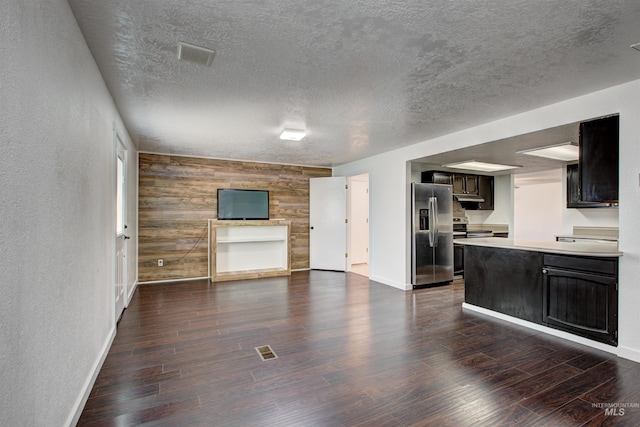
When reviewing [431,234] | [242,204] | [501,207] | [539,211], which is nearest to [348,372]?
[431,234]

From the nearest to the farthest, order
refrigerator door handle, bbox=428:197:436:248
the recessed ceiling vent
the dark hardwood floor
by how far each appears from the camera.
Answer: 1. the dark hardwood floor
2. the recessed ceiling vent
3. refrigerator door handle, bbox=428:197:436:248

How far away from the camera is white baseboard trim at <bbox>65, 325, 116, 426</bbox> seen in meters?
1.79

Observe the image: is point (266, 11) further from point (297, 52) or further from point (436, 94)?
point (436, 94)

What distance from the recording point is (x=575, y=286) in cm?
306

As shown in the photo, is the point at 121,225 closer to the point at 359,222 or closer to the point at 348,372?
the point at 348,372

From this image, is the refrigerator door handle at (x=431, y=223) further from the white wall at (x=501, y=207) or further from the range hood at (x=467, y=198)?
the white wall at (x=501, y=207)

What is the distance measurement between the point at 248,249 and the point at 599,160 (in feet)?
17.6

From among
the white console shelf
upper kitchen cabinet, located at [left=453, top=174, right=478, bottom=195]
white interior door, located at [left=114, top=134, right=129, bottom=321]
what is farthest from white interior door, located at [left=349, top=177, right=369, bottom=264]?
white interior door, located at [left=114, top=134, right=129, bottom=321]

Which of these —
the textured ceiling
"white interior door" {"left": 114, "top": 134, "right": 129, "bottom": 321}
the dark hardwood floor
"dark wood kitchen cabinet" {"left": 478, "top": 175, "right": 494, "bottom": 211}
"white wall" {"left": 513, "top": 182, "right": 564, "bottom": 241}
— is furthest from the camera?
"white wall" {"left": 513, "top": 182, "right": 564, "bottom": 241}

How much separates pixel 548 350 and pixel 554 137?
7.64 ft

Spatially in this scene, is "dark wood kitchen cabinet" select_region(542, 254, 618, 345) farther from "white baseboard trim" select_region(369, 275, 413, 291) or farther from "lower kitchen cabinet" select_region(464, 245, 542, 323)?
"white baseboard trim" select_region(369, 275, 413, 291)

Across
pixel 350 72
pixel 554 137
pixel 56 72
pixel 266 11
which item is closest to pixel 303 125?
pixel 350 72

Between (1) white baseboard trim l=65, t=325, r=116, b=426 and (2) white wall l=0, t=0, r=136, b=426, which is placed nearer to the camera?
(2) white wall l=0, t=0, r=136, b=426

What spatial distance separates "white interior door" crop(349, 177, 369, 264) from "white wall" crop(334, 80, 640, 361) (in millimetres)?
2311
